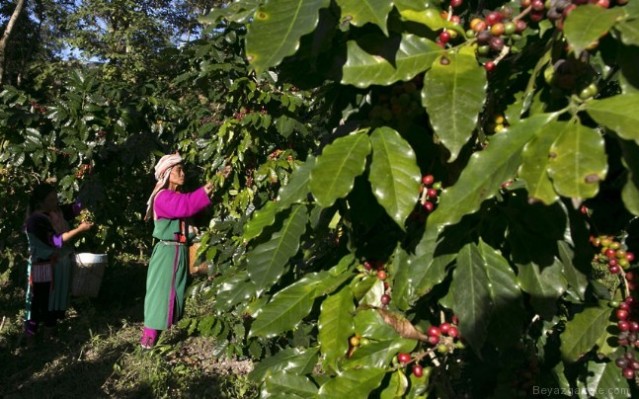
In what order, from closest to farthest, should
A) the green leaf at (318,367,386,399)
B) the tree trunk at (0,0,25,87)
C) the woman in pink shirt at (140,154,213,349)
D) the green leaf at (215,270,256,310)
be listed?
1. the green leaf at (318,367,386,399)
2. the green leaf at (215,270,256,310)
3. the woman in pink shirt at (140,154,213,349)
4. the tree trunk at (0,0,25,87)

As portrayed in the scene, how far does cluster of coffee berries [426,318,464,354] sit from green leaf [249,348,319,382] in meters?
0.31

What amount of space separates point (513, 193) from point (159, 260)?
3.83 metres

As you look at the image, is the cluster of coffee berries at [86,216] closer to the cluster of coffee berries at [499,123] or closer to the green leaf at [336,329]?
the green leaf at [336,329]

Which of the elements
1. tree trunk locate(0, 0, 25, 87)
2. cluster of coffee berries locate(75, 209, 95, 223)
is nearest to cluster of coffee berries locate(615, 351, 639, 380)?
cluster of coffee berries locate(75, 209, 95, 223)

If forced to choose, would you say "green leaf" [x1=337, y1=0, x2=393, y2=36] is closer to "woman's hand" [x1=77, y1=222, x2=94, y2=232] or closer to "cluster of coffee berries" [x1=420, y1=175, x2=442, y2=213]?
"cluster of coffee berries" [x1=420, y1=175, x2=442, y2=213]

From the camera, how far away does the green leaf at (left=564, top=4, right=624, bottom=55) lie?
69cm

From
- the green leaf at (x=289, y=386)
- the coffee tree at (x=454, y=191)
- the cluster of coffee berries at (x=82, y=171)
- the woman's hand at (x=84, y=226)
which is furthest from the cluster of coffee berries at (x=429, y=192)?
the woman's hand at (x=84, y=226)

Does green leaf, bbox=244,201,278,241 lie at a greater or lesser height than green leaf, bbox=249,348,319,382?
greater

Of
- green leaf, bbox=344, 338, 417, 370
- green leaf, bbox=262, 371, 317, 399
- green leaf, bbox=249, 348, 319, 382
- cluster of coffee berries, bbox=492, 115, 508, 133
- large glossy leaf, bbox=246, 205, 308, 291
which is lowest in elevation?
green leaf, bbox=249, 348, 319, 382

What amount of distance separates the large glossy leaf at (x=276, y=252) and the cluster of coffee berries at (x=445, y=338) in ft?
1.01

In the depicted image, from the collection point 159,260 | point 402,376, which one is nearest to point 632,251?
point 402,376

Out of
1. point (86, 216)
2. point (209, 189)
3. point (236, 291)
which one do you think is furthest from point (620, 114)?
Result: point (86, 216)

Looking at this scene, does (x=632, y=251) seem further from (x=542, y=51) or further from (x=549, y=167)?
(x=549, y=167)

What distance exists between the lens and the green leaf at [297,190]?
42.1 inches
